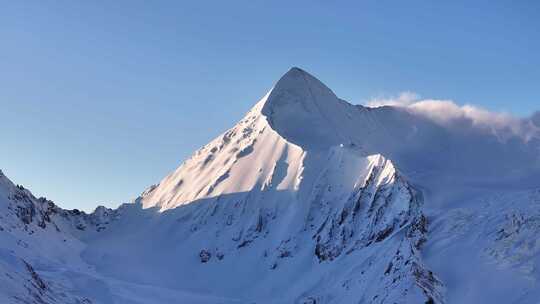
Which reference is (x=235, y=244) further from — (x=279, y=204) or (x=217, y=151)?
(x=217, y=151)

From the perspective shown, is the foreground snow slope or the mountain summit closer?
the foreground snow slope

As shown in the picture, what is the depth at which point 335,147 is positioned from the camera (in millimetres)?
120000

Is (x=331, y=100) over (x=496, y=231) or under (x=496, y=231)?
over

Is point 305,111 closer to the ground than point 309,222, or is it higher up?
higher up

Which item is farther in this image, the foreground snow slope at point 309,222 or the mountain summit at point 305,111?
the mountain summit at point 305,111

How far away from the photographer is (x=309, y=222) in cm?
10869

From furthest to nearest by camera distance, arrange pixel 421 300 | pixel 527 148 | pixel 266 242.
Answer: pixel 527 148 < pixel 266 242 < pixel 421 300

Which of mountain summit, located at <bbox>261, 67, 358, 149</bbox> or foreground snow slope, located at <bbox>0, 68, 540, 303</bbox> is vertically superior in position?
mountain summit, located at <bbox>261, 67, 358, 149</bbox>

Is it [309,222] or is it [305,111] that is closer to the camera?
[309,222]

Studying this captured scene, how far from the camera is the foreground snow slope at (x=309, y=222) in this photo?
228 ft

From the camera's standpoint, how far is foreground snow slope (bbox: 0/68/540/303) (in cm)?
6956

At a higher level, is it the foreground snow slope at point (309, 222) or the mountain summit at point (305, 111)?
the mountain summit at point (305, 111)

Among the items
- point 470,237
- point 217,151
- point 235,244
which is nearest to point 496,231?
point 470,237

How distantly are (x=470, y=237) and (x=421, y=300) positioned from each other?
40.9ft
